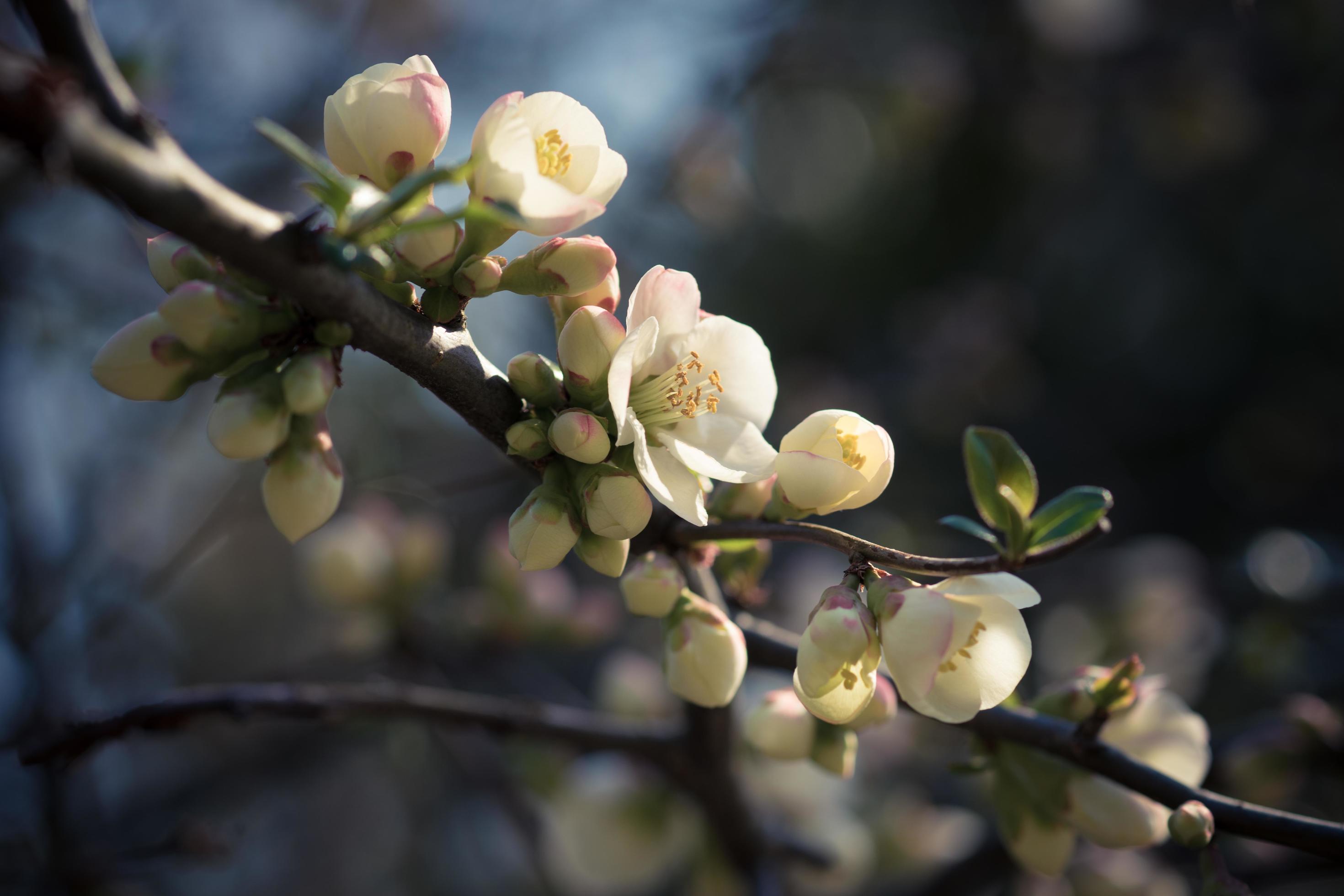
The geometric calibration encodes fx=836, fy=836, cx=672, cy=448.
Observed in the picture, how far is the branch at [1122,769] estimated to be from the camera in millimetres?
796

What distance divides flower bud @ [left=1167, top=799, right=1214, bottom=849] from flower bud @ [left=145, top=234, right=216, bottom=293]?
999 mm

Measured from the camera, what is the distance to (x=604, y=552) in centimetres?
79

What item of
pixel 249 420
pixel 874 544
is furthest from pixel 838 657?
pixel 249 420

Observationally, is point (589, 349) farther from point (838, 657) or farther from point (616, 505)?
point (838, 657)

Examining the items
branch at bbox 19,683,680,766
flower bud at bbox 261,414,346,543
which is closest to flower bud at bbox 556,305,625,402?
flower bud at bbox 261,414,346,543

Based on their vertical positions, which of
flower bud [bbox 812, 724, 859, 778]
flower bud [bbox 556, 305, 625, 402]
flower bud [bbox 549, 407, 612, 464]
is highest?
flower bud [bbox 556, 305, 625, 402]

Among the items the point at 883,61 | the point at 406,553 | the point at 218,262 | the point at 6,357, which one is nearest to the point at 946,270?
the point at 883,61

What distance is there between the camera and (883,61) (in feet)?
13.3

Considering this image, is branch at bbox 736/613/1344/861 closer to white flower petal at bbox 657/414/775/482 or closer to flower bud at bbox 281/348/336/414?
white flower petal at bbox 657/414/775/482

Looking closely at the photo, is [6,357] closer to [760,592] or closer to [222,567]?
[760,592]

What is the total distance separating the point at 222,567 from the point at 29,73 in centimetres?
554

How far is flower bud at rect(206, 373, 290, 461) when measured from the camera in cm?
69

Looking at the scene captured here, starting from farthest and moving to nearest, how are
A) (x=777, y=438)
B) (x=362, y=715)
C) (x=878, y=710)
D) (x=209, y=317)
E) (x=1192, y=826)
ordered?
1. (x=777, y=438)
2. (x=362, y=715)
3. (x=878, y=710)
4. (x=1192, y=826)
5. (x=209, y=317)

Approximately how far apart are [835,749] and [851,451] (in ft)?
1.20
